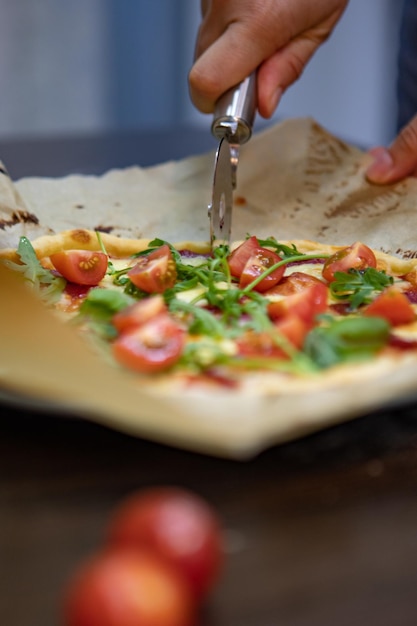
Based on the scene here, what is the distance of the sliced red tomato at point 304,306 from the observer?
1.78 m

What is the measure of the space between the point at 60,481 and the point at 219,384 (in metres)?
0.34

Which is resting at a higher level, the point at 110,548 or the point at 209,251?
the point at 110,548

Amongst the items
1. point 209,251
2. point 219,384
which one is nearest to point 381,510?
point 219,384

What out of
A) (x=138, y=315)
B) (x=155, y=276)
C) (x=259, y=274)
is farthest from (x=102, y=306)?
(x=259, y=274)

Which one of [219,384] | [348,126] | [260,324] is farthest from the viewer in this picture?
[348,126]

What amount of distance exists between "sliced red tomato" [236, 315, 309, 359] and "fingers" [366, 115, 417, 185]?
1452mm

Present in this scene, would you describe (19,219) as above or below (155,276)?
below

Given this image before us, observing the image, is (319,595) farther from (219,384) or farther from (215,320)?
(215,320)

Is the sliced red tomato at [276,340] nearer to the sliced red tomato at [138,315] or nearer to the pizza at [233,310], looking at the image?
the pizza at [233,310]

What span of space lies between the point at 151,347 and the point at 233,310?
341mm

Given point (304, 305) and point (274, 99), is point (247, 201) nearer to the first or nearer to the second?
point (274, 99)

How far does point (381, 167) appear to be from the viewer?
2984 millimetres

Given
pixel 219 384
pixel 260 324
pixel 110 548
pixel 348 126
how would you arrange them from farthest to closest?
pixel 348 126 < pixel 260 324 < pixel 219 384 < pixel 110 548

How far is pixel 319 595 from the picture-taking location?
44.1 inches
